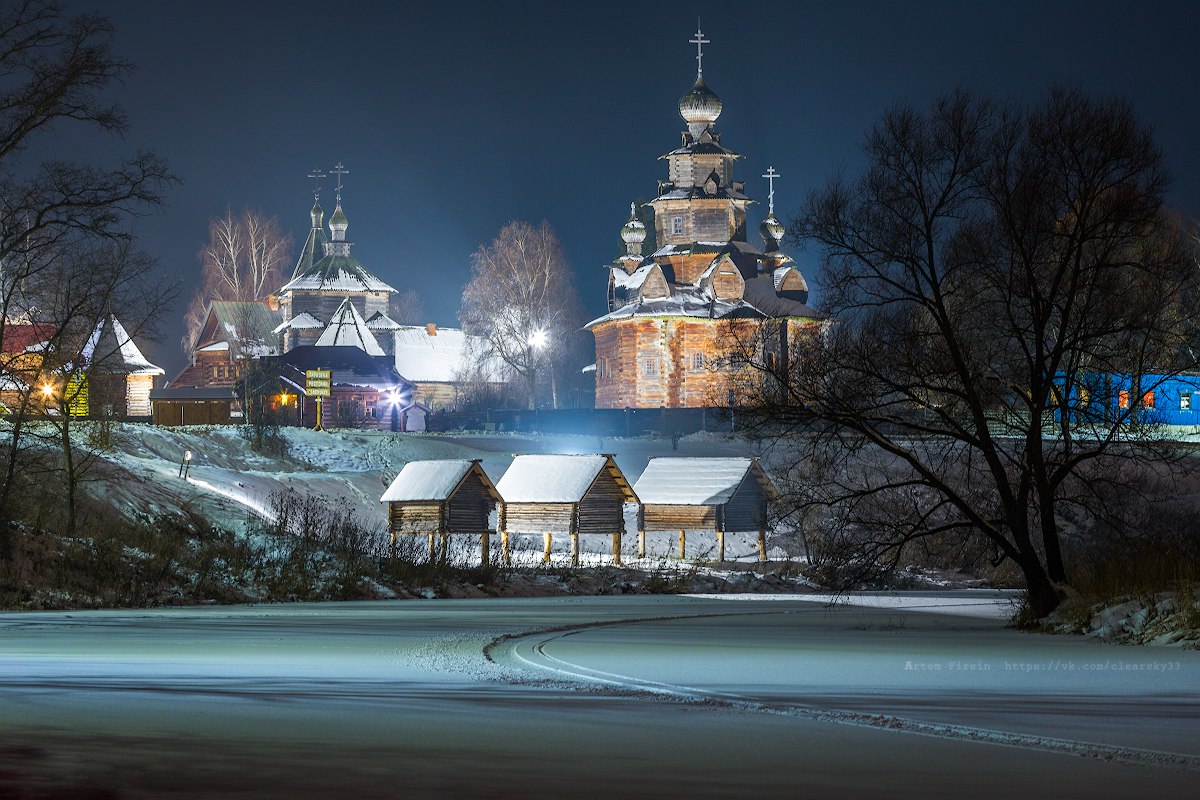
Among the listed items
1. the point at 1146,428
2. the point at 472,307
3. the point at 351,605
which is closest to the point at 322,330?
the point at 472,307

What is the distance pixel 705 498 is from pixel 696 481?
1019 millimetres

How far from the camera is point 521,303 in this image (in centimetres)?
10344

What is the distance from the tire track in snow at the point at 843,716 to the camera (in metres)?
8.40

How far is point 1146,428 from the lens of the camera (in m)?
22.5

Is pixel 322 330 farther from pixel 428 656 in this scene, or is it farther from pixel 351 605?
pixel 428 656

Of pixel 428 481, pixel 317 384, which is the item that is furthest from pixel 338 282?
pixel 428 481

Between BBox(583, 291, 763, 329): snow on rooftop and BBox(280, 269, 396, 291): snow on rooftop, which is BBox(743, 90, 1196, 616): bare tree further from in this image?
BBox(280, 269, 396, 291): snow on rooftop

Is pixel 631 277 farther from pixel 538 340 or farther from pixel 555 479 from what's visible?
pixel 555 479

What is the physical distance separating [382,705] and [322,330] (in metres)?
113

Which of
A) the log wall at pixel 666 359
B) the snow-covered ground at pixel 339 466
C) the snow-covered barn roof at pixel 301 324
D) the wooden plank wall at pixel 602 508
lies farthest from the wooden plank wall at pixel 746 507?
the snow-covered barn roof at pixel 301 324

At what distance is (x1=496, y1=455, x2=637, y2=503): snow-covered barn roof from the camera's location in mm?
48688

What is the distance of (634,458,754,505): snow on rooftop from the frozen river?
1221 inches

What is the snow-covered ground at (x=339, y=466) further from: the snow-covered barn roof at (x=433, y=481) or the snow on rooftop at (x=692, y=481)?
the snow-covered barn roof at (x=433, y=481)

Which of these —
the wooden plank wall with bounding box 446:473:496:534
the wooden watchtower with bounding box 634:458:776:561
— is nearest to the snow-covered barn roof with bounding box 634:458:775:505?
the wooden watchtower with bounding box 634:458:776:561
